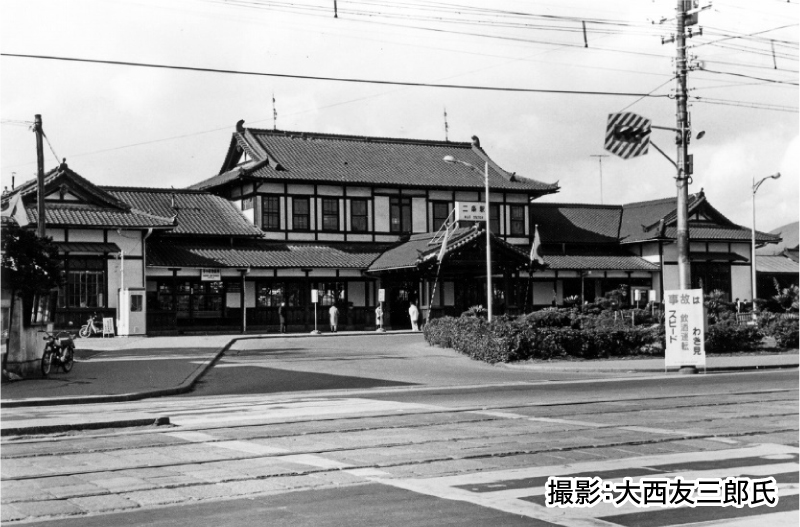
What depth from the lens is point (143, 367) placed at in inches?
989

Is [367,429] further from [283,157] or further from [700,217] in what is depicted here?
[700,217]

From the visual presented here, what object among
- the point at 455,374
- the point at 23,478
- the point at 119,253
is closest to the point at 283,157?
the point at 119,253

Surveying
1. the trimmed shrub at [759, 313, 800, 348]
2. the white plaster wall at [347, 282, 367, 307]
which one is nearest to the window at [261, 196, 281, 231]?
the white plaster wall at [347, 282, 367, 307]

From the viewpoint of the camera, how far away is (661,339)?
2989cm

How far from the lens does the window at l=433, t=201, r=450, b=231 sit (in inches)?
2080

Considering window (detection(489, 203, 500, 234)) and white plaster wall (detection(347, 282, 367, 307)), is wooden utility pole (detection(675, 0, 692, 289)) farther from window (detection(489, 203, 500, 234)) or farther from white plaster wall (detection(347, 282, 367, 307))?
window (detection(489, 203, 500, 234))

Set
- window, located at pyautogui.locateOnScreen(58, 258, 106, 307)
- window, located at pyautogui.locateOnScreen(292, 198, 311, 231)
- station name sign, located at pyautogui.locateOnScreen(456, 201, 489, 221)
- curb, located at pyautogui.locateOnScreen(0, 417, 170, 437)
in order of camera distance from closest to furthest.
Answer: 1. curb, located at pyautogui.locateOnScreen(0, 417, 170, 437)
2. window, located at pyautogui.locateOnScreen(58, 258, 106, 307)
3. station name sign, located at pyautogui.locateOnScreen(456, 201, 489, 221)
4. window, located at pyautogui.locateOnScreen(292, 198, 311, 231)

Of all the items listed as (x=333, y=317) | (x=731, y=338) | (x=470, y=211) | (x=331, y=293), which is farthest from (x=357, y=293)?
(x=731, y=338)

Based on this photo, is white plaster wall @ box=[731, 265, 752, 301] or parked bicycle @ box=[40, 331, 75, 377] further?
white plaster wall @ box=[731, 265, 752, 301]

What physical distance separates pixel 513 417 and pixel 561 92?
11.6 m

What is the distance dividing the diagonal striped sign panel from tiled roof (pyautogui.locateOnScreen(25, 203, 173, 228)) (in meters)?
24.4

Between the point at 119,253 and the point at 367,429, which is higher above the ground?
the point at 119,253

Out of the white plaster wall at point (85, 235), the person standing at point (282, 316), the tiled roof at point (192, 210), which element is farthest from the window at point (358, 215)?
the white plaster wall at point (85, 235)

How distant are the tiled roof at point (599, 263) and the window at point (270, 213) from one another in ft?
48.4
